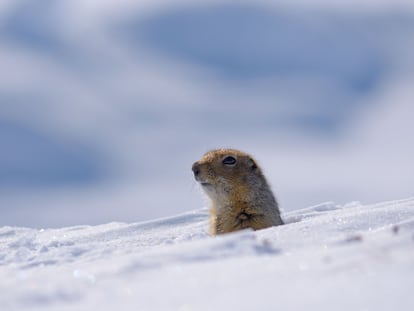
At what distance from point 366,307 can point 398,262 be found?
60 cm

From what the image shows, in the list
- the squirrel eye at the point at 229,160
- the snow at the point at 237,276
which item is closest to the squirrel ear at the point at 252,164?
the squirrel eye at the point at 229,160

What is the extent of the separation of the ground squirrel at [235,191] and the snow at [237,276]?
2419 millimetres

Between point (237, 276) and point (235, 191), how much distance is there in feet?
14.9

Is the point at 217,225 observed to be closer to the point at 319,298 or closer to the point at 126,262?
the point at 126,262

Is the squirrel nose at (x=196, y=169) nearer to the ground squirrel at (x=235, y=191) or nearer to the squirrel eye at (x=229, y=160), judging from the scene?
the ground squirrel at (x=235, y=191)

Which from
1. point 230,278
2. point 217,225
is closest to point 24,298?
point 230,278

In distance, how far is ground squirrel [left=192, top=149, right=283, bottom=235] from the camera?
25.0 ft

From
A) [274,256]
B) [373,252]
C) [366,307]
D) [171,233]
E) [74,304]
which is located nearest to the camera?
[366,307]

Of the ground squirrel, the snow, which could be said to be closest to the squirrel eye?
the ground squirrel

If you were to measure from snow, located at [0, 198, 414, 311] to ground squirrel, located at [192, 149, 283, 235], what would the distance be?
2419 millimetres

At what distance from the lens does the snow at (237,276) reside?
3131mm

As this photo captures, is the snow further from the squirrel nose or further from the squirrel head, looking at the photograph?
the squirrel nose

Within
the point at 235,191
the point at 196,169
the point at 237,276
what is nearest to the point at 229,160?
the point at 196,169

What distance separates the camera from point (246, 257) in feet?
13.2
